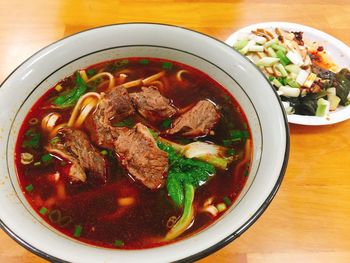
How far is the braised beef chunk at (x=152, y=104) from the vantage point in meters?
1.57

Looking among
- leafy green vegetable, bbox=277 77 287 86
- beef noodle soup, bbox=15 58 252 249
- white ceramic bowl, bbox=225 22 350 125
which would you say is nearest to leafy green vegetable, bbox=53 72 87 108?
beef noodle soup, bbox=15 58 252 249

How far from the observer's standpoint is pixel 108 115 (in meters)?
1.59

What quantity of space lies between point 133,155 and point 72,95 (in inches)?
18.6

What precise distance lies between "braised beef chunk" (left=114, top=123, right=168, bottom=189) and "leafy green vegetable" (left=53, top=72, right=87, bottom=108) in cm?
35

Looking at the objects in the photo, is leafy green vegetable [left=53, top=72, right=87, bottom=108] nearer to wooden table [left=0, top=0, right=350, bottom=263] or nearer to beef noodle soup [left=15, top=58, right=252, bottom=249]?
beef noodle soup [left=15, top=58, right=252, bottom=249]

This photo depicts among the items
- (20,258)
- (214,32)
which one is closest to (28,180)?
(20,258)

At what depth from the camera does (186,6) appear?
2.51 m

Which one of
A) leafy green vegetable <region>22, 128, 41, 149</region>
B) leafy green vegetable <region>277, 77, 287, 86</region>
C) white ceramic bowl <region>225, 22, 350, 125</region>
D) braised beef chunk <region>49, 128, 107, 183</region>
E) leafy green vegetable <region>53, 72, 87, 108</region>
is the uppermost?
leafy green vegetable <region>53, 72, 87, 108</region>

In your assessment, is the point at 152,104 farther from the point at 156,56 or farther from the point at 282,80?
the point at 282,80

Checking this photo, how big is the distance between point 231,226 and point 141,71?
3.29ft

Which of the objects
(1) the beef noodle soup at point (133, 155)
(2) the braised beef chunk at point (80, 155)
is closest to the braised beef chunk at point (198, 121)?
(1) the beef noodle soup at point (133, 155)

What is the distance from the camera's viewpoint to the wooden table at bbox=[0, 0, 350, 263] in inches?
55.5

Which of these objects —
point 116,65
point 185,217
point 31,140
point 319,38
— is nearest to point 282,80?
point 319,38

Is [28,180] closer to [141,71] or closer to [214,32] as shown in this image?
[141,71]
